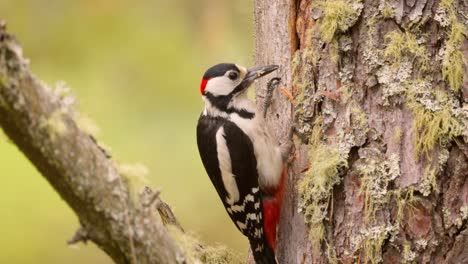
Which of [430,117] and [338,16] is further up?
[338,16]

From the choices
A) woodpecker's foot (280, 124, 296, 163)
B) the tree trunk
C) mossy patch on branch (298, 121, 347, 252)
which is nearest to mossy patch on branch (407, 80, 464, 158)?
the tree trunk

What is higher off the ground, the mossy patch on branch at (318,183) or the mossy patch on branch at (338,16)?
the mossy patch on branch at (338,16)

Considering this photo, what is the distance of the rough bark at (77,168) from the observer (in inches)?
58.9

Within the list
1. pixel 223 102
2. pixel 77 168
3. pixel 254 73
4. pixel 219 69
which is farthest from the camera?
pixel 223 102

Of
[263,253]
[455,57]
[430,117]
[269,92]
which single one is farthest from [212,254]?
[455,57]

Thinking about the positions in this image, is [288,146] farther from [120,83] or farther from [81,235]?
[81,235]

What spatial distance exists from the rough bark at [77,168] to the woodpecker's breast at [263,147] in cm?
105

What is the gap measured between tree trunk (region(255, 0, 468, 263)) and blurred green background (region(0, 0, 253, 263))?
1.84 feet

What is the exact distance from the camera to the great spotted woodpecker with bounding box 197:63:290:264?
290cm

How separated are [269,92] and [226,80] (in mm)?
272

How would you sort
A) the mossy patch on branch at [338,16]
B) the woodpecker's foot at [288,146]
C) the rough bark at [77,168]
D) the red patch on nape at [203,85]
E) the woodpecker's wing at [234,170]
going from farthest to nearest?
the red patch on nape at [203,85] < the woodpecker's wing at [234,170] < the woodpecker's foot at [288,146] < the mossy patch on branch at [338,16] < the rough bark at [77,168]

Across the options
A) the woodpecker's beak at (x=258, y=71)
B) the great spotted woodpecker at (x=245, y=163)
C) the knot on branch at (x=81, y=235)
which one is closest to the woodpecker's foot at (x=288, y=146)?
the great spotted woodpecker at (x=245, y=163)

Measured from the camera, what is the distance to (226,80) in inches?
121

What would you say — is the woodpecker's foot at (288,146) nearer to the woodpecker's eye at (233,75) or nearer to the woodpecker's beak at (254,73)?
the woodpecker's beak at (254,73)
